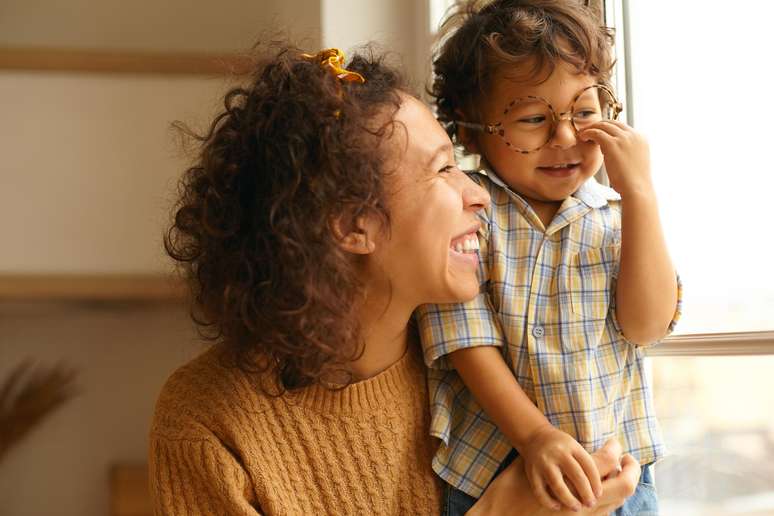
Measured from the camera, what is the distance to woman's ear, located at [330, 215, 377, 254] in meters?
1.41

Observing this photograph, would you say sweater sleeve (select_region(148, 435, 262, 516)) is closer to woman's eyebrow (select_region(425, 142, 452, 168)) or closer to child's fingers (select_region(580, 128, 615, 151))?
woman's eyebrow (select_region(425, 142, 452, 168))

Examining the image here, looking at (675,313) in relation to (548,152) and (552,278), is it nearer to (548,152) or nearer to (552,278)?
(552,278)

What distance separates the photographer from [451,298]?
1396mm

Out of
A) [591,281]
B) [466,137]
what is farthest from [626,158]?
[466,137]

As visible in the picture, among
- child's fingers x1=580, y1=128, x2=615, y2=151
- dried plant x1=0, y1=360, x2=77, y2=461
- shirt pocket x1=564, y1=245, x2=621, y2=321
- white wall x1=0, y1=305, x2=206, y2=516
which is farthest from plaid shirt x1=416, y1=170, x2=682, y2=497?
dried plant x1=0, y1=360, x2=77, y2=461

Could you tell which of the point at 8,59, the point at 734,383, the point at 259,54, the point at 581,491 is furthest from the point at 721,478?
the point at 8,59

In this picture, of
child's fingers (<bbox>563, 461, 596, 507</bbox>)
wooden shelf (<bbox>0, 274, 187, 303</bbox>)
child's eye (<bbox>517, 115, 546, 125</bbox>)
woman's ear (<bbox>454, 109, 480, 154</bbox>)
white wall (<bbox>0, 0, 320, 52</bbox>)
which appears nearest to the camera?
child's fingers (<bbox>563, 461, 596, 507</bbox>)

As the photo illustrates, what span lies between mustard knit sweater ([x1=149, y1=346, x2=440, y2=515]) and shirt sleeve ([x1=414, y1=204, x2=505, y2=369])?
0.11m

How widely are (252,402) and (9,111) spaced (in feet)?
5.64

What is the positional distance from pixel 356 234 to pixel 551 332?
313 millimetres

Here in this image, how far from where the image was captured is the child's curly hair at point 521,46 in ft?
4.47

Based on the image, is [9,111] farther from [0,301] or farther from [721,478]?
[721,478]

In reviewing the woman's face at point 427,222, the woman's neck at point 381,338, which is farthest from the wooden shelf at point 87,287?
the woman's face at point 427,222

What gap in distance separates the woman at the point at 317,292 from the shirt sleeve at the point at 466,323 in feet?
0.13
